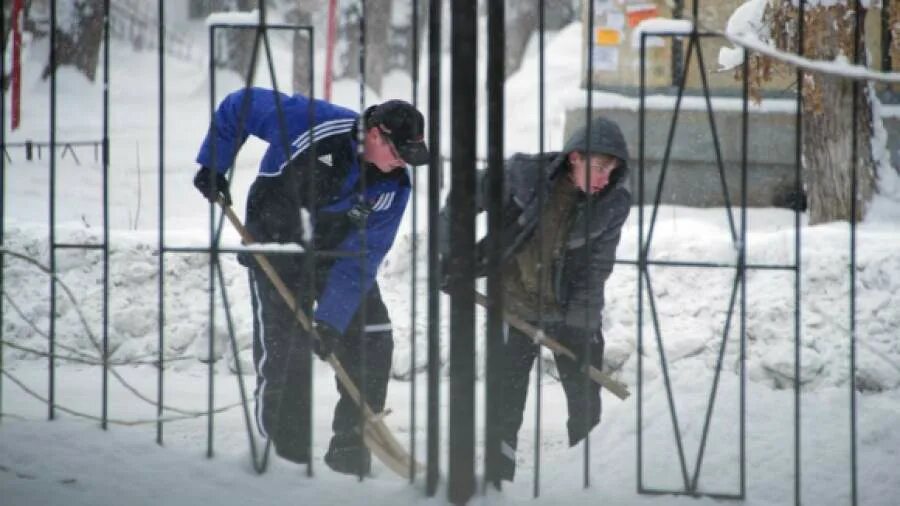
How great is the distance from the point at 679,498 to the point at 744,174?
1.00 metres

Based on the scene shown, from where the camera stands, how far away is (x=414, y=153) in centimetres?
394

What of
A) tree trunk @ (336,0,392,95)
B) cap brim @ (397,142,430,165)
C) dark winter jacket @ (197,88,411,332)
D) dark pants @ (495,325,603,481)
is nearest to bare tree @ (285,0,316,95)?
tree trunk @ (336,0,392,95)

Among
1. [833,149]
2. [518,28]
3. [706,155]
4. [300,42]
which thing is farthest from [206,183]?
[518,28]

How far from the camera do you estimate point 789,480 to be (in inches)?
140

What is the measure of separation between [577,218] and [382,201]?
781 millimetres

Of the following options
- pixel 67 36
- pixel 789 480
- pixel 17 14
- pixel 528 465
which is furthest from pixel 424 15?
pixel 789 480

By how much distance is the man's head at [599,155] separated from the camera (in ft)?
14.0

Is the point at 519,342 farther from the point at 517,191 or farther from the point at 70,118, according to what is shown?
the point at 70,118

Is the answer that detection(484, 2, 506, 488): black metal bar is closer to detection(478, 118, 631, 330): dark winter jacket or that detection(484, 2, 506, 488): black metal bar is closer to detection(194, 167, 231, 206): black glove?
detection(478, 118, 631, 330): dark winter jacket

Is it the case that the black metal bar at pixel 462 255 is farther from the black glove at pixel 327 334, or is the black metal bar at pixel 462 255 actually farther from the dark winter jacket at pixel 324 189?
the black glove at pixel 327 334

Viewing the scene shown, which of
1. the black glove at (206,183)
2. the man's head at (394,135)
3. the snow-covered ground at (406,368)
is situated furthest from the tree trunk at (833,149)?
the black glove at (206,183)

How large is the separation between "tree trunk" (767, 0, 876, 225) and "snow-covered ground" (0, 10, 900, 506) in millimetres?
359

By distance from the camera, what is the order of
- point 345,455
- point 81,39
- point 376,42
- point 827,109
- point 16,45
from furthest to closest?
1. point 376,42
2. point 81,39
3. point 16,45
4. point 827,109
5. point 345,455

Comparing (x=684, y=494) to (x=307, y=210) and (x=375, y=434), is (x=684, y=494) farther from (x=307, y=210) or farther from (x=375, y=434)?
(x=307, y=210)
